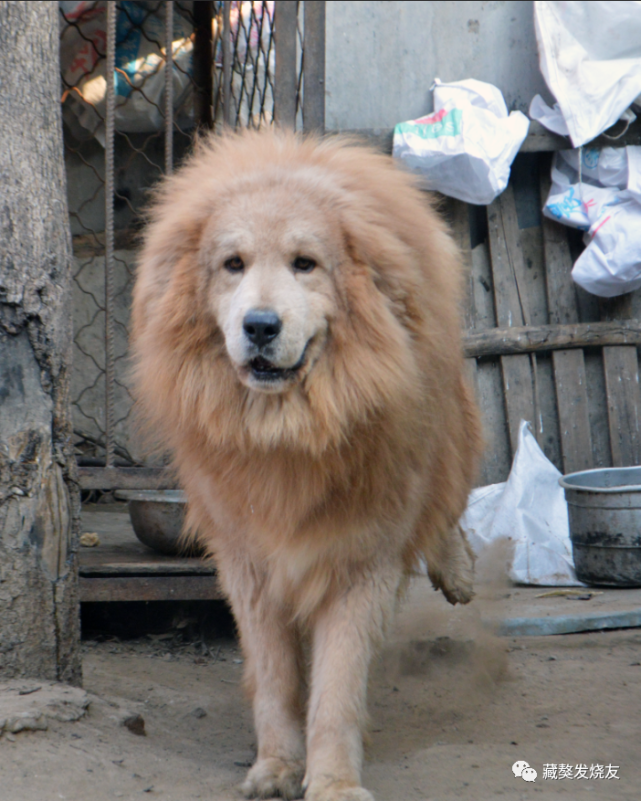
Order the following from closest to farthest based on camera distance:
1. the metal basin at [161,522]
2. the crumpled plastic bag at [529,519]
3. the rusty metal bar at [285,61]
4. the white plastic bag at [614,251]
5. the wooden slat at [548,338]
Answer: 1. the rusty metal bar at [285,61]
2. the metal basin at [161,522]
3. the crumpled plastic bag at [529,519]
4. the white plastic bag at [614,251]
5. the wooden slat at [548,338]

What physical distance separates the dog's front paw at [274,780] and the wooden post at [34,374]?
723 millimetres

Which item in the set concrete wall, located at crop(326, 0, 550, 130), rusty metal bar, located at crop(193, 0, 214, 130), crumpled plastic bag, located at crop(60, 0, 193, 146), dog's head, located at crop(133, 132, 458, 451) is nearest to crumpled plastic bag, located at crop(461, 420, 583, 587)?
concrete wall, located at crop(326, 0, 550, 130)

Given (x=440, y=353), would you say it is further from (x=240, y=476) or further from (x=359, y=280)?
(x=240, y=476)

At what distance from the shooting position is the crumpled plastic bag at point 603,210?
4.60 metres

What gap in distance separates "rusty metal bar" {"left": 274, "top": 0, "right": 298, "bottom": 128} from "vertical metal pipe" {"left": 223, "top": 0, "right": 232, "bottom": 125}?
71cm

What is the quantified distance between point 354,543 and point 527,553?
256 centimetres

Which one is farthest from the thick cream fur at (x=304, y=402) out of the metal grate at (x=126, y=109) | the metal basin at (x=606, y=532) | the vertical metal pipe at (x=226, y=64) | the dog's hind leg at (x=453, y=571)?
the metal basin at (x=606, y=532)

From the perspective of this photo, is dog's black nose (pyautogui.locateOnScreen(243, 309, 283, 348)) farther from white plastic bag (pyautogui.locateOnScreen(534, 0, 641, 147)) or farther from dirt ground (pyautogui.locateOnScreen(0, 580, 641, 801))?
white plastic bag (pyautogui.locateOnScreen(534, 0, 641, 147))

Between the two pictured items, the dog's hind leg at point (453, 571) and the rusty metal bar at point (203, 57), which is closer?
the dog's hind leg at point (453, 571)

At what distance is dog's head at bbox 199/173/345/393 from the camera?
6.65 feet

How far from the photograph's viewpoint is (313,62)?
11.1 ft

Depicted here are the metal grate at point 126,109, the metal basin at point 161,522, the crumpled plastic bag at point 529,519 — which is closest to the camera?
the metal basin at point 161,522

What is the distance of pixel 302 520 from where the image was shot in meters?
2.22

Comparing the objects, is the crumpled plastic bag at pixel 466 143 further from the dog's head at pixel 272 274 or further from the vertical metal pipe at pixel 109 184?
the dog's head at pixel 272 274
